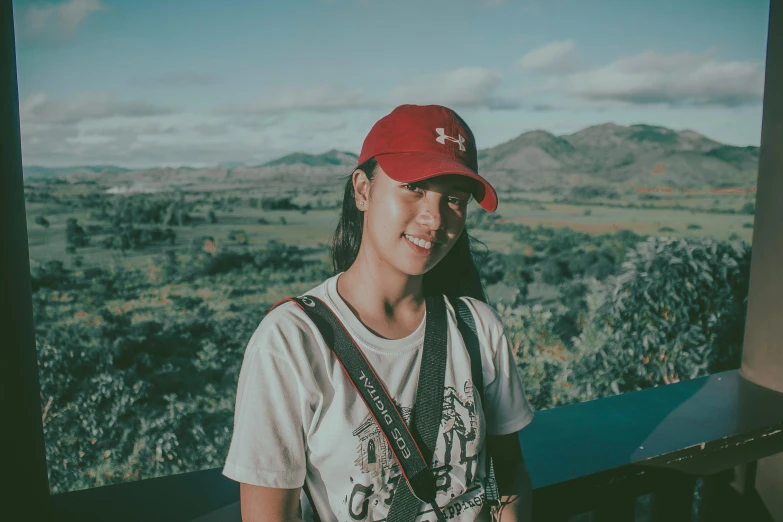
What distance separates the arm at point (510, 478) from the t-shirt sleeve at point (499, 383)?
5 cm

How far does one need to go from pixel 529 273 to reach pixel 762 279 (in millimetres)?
3519

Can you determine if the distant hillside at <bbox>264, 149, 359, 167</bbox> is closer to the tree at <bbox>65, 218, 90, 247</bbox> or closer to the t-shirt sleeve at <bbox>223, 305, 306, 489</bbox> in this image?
the tree at <bbox>65, 218, 90, 247</bbox>

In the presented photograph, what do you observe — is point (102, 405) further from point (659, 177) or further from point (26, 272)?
point (659, 177)

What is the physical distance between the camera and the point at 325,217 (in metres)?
6.23

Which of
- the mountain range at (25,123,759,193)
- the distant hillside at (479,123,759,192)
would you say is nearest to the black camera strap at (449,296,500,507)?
the mountain range at (25,123,759,193)

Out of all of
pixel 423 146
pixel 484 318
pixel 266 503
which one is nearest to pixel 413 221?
pixel 423 146

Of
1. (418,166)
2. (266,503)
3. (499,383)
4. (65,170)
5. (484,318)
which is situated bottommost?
(266,503)

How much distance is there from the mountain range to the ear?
13.3 feet

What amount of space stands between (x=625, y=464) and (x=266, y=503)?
4.09 ft

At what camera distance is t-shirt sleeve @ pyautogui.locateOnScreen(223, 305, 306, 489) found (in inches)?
43.9

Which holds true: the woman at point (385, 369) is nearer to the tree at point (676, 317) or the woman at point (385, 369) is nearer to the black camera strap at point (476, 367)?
the black camera strap at point (476, 367)

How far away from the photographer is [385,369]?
1.29 m

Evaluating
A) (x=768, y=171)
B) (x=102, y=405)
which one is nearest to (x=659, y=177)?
(x=768, y=171)

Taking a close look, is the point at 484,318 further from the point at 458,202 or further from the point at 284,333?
the point at 284,333
